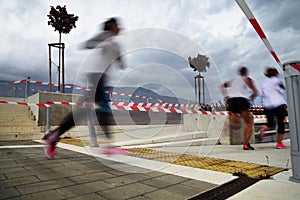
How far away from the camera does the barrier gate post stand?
8.64 feet

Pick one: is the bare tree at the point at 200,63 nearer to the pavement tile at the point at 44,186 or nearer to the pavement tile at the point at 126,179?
the pavement tile at the point at 126,179

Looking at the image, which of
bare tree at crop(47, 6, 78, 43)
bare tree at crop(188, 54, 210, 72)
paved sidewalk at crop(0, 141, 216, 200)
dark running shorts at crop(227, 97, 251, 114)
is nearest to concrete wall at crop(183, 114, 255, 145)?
dark running shorts at crop(227, 97, 251, 114)

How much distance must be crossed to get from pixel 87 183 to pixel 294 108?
8.58 feet

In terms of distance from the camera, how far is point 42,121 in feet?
31.8

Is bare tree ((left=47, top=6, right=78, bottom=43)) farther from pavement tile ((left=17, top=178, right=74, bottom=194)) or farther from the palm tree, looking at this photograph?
pavement tile ((left=17, top=178, right=74, bottom=194))

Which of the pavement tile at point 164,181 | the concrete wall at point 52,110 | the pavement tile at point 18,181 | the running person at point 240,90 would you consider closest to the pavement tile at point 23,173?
the pavement tile at point 18,181

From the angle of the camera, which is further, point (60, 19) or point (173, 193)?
point (60, 19)

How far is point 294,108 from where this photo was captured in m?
2.66

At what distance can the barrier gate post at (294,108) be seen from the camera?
8.64 feet

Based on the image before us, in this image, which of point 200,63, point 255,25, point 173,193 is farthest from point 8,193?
point 200,63

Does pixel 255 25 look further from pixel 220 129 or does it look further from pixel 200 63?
pixel 220 129

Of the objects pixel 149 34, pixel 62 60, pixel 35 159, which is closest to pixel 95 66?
pixel 149 34

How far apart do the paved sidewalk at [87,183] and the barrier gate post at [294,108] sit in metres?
1.05

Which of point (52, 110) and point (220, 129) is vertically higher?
point (52, 110)
